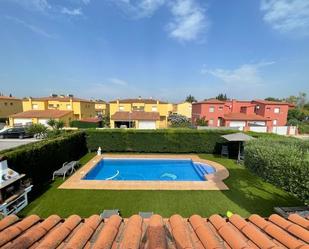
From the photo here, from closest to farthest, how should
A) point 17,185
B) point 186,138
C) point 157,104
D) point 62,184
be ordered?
point 17,185, point 62,184, point 186,138, point 157,104

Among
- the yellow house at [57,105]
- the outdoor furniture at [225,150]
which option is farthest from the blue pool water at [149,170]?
the yellow house at [57,105]

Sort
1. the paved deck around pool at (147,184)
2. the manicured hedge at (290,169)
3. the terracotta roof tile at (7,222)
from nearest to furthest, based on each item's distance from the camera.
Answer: the terracotta roof tile at (7,222), the manicured hedge at (290,169), the paved deck around pool at (147,184)

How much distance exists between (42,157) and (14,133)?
74.1ft

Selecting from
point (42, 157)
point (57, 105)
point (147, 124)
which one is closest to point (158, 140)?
point (42, 157)

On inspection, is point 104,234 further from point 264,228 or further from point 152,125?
point 152,125

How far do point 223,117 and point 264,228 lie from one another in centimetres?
4165

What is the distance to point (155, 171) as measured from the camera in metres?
17.6

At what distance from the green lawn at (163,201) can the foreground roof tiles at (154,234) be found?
5.63m

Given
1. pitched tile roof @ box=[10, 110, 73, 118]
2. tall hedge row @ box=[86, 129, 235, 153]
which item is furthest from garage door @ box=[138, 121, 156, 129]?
pitched tile roof @ box=[10, 110, 73, 118]

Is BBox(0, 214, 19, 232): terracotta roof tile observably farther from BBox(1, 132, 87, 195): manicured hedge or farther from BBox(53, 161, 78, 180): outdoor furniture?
BBox(53, 161, 78, 180): outdoor furniture

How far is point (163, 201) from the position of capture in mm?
10406

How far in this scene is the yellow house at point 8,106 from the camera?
49.2 m

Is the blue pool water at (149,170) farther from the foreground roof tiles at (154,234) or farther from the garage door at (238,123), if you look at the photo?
the garage door at (238,123)

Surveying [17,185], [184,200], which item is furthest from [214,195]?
[17,185]
